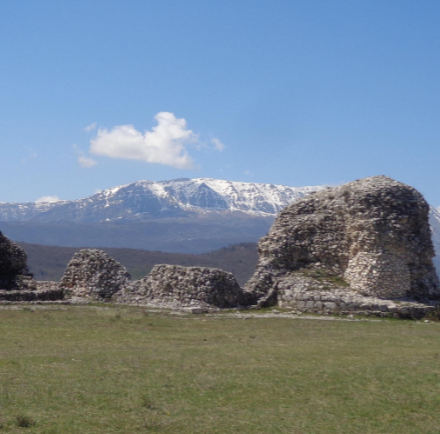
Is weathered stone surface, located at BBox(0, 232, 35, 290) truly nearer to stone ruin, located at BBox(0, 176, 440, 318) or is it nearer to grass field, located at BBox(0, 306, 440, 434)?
stone ruin, located at BBox(0, 176, 440, 318)

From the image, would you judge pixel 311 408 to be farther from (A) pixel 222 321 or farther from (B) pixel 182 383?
(A) pixel 222 321

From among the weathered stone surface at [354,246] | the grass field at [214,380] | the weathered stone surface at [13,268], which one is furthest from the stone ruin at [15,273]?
the grass field at [214,380]

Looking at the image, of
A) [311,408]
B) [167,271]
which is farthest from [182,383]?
[167,271]

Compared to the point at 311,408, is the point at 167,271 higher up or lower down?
higher up

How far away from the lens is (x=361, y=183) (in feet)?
112

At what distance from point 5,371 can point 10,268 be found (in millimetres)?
24272

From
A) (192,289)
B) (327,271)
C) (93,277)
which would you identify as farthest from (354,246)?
(93,277)

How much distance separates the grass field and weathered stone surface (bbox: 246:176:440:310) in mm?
8136

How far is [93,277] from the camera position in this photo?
36.6 metres

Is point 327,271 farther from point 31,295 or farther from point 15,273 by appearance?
point 15,273

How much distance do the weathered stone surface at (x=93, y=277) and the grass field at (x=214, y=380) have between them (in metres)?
12.2

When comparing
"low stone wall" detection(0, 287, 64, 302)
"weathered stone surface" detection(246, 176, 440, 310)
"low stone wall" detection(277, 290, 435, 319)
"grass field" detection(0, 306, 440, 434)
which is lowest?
"grass field" detection(0, 306, 440, 434)

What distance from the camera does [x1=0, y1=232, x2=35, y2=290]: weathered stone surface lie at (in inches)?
1449

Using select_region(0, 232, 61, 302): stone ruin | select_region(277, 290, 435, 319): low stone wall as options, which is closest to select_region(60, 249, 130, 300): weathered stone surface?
select_region(0, 232, 61, 302): stone ruin
